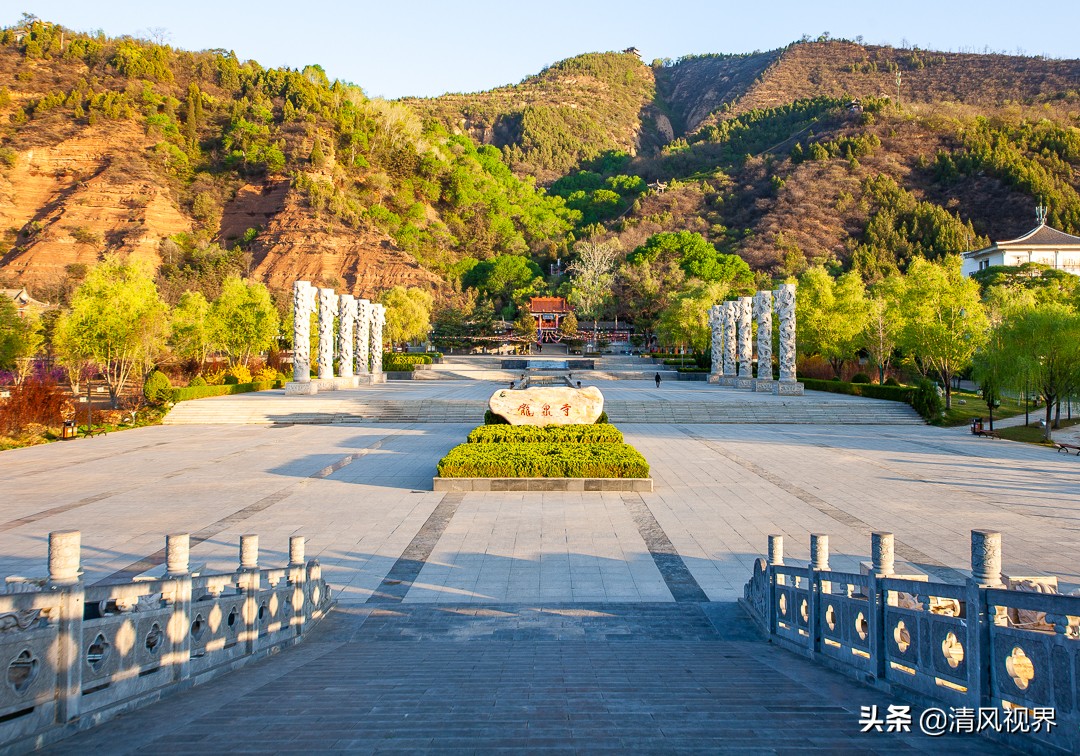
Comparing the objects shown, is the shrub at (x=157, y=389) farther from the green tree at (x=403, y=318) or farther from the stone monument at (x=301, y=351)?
the green tree at (x=403, y=318)

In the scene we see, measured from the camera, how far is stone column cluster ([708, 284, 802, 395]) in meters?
29.0

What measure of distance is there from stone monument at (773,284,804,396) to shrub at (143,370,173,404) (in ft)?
76.9

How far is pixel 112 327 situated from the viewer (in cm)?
2523

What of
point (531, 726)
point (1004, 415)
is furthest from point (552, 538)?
point (1004, 415)

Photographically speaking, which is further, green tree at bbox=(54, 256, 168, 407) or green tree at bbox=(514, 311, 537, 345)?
green tree at bbox=(514, 311, 537, 345)

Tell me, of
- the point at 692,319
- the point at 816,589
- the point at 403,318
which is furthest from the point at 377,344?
the point at 816,589

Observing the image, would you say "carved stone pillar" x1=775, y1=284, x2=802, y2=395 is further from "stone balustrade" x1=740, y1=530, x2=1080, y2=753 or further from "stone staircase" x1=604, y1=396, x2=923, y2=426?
"stone balustrade" x1=740, y1=530, x2=1080, y2=753

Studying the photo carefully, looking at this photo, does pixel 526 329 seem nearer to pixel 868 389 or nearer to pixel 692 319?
pixel 692 319

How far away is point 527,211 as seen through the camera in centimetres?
10712

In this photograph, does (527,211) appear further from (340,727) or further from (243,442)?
(340,727)

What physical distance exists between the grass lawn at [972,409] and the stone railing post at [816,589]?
70.8 ft

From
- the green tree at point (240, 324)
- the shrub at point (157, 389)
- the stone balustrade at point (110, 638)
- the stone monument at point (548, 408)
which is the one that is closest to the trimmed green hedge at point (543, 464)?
the stone monument at point (548, 408)

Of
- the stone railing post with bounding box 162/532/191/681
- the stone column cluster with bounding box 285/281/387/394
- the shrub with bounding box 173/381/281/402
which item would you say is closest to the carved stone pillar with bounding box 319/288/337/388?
the stone column cluster with bounding box 285/281/387/394

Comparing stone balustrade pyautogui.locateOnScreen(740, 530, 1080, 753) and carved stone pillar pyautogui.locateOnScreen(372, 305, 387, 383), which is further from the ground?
carved stone pillar pyautogui.locateOnScreen(372, 305, 387, 383)
